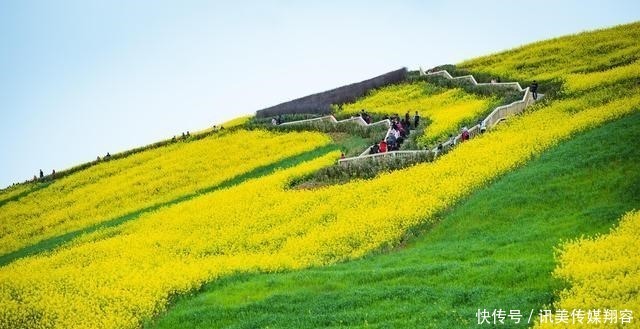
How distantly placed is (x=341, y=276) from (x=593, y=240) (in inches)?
325

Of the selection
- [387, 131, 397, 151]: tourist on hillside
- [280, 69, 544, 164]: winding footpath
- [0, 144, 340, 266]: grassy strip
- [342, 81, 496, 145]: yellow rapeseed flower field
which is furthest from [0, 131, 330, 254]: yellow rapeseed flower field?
[387, 131, 397, 151]: tourist on hillside

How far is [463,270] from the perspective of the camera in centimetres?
2378

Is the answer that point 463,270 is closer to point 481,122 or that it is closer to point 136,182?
point 481,122

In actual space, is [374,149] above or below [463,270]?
above

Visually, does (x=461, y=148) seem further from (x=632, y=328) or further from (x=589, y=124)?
(x=632, y=328)

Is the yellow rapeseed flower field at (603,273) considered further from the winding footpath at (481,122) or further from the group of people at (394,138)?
the group of people at (394,138)

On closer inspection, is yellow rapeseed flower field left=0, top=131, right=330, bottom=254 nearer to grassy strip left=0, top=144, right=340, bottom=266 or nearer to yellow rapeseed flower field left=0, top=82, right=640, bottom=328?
grassy strip left=0, top=144, right=340, bottom=266

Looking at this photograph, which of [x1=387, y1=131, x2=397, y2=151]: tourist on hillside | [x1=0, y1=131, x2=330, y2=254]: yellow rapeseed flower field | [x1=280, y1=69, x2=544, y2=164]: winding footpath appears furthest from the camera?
[x1=0, y1=131, x2=330, y2=254]: yellow rapeseed flower field

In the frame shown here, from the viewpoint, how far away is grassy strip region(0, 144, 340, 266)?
148 ft

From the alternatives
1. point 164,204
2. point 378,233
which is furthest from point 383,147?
point 164,204

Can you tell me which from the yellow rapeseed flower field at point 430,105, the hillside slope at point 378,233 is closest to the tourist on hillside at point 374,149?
the hillside slope at point 378,233

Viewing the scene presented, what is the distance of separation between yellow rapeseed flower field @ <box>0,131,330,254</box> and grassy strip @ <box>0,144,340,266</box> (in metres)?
0.88

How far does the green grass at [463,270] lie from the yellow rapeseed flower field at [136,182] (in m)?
23.9

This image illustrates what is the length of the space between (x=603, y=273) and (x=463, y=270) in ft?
15.1
